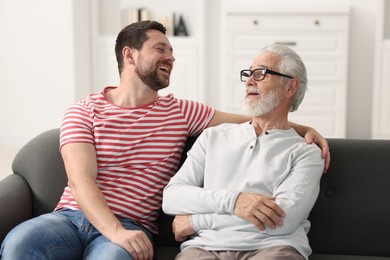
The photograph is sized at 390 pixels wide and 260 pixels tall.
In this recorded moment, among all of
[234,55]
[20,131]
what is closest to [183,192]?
[234,55]

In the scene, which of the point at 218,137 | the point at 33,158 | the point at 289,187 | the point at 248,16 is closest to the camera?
the point at 289,187

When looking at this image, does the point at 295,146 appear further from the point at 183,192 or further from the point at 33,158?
the point at 33,158

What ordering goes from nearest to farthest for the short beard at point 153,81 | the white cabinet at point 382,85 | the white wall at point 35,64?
the short beard at point 153,81, the white cabinet at point 382,85, the white wall at point 35,64

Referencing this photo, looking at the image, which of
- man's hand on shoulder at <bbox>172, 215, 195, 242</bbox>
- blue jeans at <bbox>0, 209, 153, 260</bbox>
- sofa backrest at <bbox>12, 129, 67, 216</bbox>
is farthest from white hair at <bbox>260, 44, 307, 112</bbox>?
sofa backrest at <bbox>12, 129, 67, 216</bbox>

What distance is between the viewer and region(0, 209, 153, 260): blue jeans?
1996 mm

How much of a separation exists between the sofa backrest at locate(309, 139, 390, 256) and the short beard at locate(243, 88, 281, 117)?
0.27m

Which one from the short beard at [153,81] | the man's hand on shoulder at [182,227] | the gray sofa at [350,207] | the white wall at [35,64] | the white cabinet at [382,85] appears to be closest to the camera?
the man's hand on shoulder at [182,227]

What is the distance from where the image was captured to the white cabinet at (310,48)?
5715mm

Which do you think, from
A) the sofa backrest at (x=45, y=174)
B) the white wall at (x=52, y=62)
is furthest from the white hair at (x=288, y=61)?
the white wall at (x=52, y=62)

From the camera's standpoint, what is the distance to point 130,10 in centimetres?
615

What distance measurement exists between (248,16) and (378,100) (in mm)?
1279

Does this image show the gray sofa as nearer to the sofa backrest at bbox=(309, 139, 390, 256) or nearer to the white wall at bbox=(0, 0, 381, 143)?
the sofa backrest at bbox=(309, 139, 390, 256)

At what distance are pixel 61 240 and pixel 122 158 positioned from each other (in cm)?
34

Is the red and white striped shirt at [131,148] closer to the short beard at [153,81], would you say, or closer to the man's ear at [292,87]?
the short beard at [153,81]
